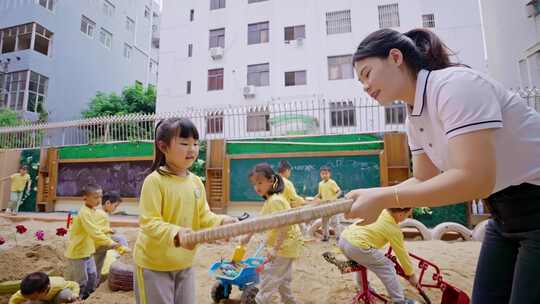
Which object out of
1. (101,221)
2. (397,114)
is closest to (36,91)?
(101,221)

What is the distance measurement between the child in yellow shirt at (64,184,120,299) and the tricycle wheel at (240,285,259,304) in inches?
71.8

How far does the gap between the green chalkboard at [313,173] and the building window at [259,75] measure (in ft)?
29.1

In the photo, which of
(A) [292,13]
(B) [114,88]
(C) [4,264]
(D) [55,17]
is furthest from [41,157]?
(A) [292,13]

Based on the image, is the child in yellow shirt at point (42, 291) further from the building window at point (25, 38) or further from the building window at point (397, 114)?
the building window at point (25, 38)

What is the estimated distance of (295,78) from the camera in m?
16.7

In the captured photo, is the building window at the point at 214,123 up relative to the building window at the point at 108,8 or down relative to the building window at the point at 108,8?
down

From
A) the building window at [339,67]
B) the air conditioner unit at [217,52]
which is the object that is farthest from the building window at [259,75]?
the building window at [339,67]

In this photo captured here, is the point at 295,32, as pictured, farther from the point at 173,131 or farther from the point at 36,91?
the point at 173,131

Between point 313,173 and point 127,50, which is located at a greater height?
point 127,50

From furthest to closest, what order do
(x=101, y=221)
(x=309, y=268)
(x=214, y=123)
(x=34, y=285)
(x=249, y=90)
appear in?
(x=249, y=90) → (x=214, y=123) → (x=309, y=268) → (x=101, y=221) → (x=34, y=285)

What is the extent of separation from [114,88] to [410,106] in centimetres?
2581

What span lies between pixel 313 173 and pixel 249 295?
581 cm

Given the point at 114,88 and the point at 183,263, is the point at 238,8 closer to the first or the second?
the point at 114,88

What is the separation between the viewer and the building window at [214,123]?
11.2 m
